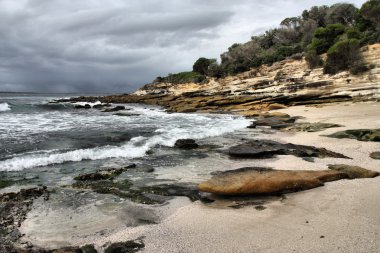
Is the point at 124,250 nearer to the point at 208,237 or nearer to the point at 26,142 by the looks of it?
the point at 208,237

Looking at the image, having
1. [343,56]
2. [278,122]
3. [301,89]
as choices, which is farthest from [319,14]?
[278,122]

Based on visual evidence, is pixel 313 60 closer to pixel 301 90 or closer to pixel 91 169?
pixel 301 90

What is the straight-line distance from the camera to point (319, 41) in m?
43.2

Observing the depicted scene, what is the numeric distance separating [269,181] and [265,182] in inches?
3.8

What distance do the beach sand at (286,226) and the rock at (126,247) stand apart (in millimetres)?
118

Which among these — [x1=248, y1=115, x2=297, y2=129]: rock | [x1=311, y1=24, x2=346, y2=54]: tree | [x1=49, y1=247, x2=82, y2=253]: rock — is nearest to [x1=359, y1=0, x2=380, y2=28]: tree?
[x1=311, y1=24, x2=346, y2=54]: tree

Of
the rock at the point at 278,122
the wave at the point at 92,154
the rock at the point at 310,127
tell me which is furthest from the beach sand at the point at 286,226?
the rock at the point at 278,122

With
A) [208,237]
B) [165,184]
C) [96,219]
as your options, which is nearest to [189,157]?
[165,184]

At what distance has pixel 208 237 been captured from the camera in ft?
15.9

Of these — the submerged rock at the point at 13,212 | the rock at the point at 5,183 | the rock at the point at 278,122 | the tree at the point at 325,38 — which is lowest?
the rock at the point at 278,122

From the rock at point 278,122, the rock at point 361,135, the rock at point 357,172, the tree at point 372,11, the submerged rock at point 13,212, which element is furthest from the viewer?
the tree at point 372,11

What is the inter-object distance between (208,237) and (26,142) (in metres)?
12.3

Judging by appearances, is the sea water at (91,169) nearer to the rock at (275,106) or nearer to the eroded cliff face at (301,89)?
the rock at (275,106)

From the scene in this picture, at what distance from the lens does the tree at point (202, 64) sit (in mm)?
86000
